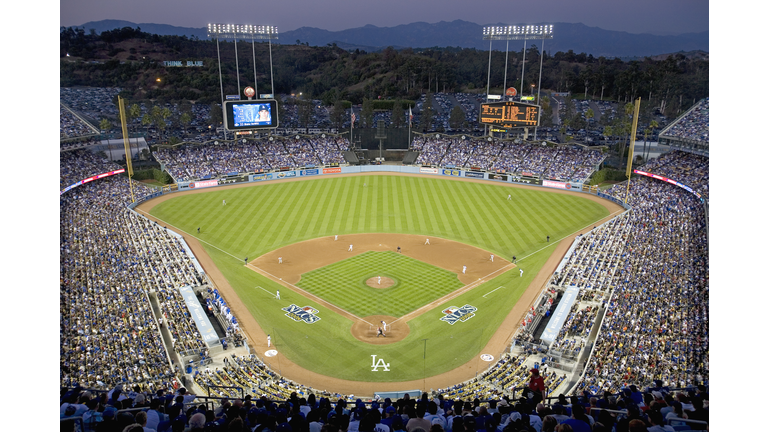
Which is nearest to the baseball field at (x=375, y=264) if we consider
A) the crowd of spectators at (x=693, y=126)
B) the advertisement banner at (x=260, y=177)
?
the advertisement banner at (x=260, y=177)

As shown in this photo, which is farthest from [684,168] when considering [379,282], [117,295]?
[117,295]

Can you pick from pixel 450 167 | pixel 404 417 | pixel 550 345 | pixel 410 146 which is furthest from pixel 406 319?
pixel 410 146

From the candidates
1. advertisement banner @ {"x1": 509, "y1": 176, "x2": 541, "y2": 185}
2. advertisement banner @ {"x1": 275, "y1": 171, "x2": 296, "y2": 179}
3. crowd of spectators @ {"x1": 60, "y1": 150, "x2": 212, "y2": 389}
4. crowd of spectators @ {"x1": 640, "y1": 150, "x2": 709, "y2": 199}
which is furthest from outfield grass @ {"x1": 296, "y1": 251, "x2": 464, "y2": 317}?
advertisement banner @ {"x1": 275, "y1": 171, "x2": 296, "y2": 179}

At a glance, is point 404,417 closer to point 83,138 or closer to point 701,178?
point 701,178

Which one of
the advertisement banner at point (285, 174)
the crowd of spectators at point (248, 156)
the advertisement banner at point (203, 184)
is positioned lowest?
the advertisement banner at point (203, 184)

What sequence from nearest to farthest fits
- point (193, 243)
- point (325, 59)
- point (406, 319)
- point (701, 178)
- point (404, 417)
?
point (404, 417) < point (406, 319) < point (193, 243) < point (701, 178) < point (325, 59)

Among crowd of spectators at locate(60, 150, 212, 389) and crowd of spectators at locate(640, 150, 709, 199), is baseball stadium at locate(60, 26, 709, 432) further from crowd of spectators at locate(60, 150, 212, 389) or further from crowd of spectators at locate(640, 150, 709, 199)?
crowd of spectators at locate(640, 150, 709, 199)

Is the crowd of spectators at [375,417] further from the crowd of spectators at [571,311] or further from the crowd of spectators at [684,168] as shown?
the crowd of spectators at [684,168]

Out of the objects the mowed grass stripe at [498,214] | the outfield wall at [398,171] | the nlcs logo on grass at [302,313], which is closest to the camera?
the nlcs logo on grass at [302,313]
